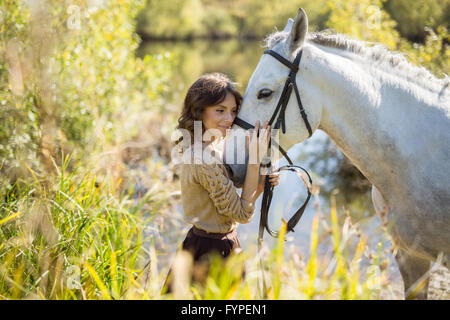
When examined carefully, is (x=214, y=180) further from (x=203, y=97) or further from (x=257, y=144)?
(x=203, y=97)

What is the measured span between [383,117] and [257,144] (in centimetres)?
84

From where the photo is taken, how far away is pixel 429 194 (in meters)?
2.14

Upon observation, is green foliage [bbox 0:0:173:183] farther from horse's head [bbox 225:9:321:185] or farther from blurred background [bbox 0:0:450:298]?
horse's head [bbox 225:9:321:185]

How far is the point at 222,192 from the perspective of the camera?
204 cm

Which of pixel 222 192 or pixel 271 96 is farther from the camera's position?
pixel 271 96

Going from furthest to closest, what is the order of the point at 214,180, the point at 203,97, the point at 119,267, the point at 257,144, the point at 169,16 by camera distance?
the point at 169,16 < the point at 119,267 < the point at 203,97 < the point at 257,144 < the point at 214,180

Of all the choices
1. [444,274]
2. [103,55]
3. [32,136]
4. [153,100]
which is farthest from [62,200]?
[153,100]

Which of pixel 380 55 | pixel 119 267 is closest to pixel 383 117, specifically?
pixel 380 55

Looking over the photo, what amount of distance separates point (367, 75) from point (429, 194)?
2.82 ft

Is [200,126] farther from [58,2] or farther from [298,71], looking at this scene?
[58,2]

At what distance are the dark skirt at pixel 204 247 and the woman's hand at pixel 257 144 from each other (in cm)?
54

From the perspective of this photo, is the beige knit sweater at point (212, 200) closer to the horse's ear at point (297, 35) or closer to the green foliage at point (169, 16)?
the horse's ear at point (297, 35)

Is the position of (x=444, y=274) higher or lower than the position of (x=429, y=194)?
lower
